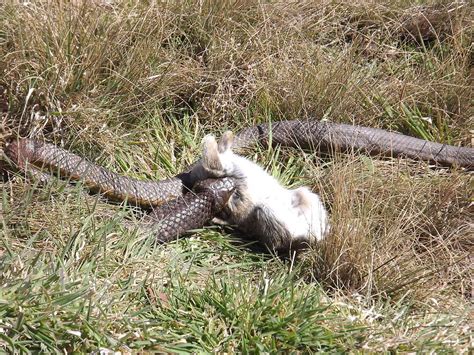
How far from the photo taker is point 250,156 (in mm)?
5070

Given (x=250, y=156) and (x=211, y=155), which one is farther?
(x=250, y=156)

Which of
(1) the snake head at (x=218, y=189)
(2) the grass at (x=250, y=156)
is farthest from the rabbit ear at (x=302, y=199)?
(1) the snake head at (x=218, y=189)

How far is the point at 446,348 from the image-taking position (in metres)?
3.39

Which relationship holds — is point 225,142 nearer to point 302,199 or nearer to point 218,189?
point 218,189

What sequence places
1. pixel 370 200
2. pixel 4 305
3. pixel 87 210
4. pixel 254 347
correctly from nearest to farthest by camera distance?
pixel 4 305 < pixel 254 347 < pixel 87 210 < pixel 370 200

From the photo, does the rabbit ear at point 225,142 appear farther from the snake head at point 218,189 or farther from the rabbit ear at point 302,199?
the rabbit ear at point 302,199

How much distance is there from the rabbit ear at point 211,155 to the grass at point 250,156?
0.35 meters

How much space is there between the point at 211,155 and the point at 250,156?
2.17 ft

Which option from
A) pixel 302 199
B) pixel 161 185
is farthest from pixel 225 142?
pixel 302 199

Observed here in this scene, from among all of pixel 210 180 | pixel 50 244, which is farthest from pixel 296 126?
pixel 50 244

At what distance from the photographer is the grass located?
3371mm

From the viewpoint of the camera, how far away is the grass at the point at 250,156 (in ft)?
11.1

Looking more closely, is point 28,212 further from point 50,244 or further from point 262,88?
point 262,88

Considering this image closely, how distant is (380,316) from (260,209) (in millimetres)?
994
